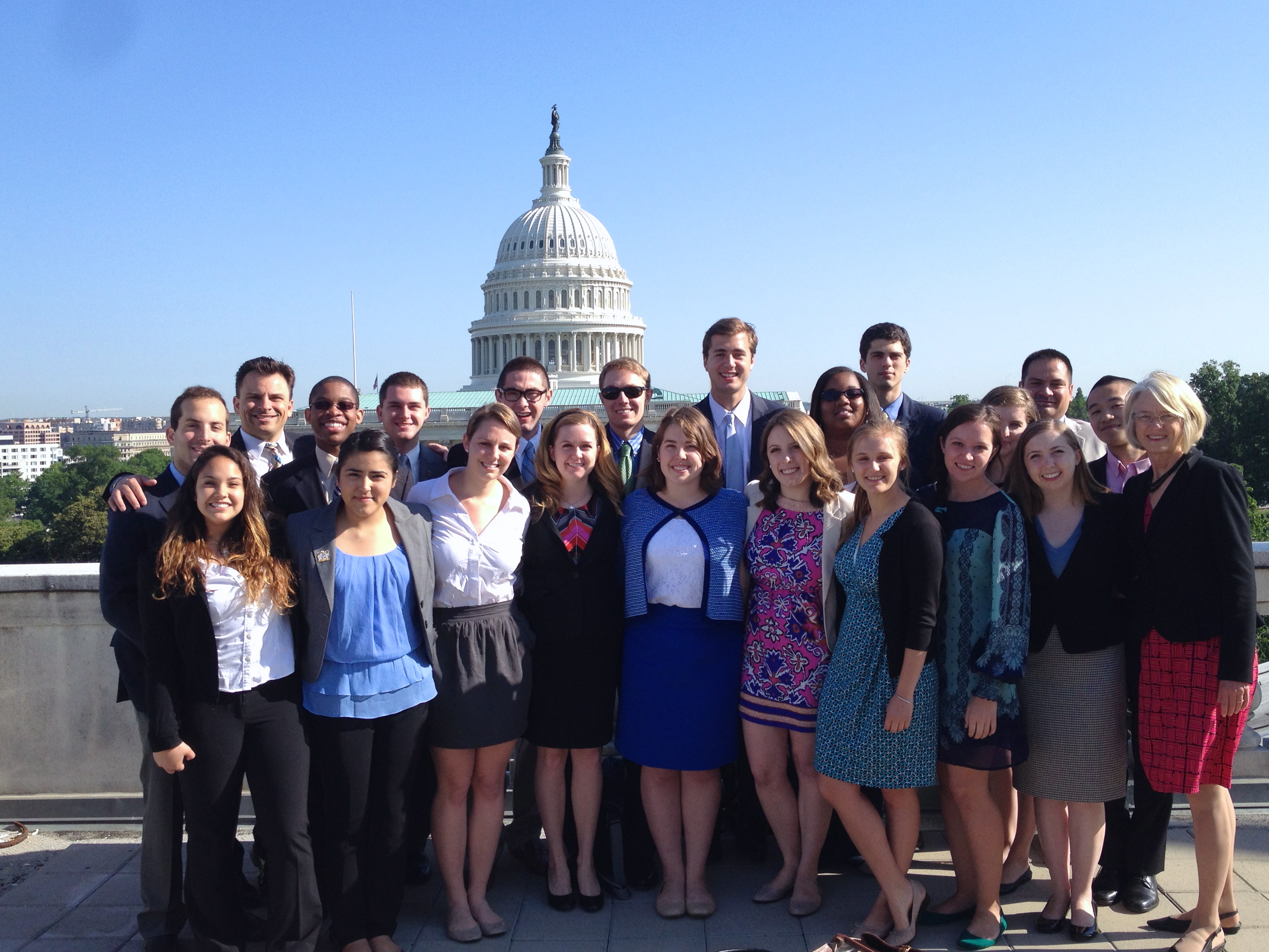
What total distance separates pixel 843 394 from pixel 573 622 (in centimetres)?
167

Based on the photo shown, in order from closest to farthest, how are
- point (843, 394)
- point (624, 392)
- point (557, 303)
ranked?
1. point (843, 394)
2. point (624, 392)
3. point (557, 303)

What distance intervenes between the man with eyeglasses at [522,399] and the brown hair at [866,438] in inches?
69.9

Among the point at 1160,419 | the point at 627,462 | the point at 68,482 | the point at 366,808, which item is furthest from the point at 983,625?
the point at 68,482

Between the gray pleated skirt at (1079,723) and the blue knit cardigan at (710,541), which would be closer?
the gray pleated skirt at (1079,723)

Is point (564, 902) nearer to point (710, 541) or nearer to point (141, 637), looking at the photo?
point (710, 541)

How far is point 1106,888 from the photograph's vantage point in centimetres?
442

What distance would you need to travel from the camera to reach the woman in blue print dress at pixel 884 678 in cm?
390

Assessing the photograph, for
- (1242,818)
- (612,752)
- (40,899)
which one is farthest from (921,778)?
(40,899)

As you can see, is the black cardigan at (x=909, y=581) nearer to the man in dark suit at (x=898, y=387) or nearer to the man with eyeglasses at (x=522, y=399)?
the man in dark suit at (x=898, y=387)

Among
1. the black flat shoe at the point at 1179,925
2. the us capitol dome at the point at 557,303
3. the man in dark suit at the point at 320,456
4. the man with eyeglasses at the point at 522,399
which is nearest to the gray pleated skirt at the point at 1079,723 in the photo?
the black flat shoe at the point at 1179,925

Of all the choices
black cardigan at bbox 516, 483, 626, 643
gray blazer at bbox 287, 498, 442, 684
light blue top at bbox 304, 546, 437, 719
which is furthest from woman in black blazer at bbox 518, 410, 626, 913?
light blue top at bbox 304, 546, 437, 719

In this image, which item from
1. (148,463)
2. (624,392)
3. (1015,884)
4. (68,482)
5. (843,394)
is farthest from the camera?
(148,463)

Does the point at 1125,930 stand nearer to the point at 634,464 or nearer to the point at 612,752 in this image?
the point at 612,752

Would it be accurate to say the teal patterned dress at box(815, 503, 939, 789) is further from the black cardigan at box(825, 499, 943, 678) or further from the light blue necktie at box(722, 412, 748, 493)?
the light blue necktie at box(722, 412, 748, 493)
